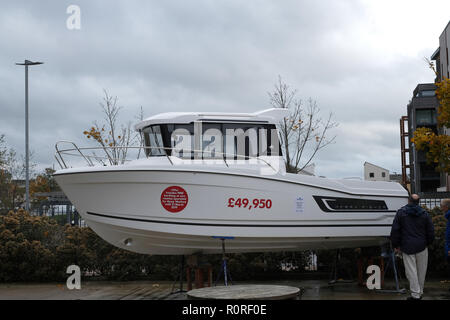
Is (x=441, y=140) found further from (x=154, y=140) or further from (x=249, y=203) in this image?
(x=154, y=140)

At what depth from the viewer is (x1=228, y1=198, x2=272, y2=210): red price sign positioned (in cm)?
792

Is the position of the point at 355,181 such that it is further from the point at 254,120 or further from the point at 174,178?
the point at 174,178

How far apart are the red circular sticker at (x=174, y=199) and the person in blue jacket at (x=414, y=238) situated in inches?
137

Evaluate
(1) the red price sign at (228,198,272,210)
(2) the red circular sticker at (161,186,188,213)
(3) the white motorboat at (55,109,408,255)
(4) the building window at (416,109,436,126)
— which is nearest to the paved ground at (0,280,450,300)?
(3) the white motorboat at (55,109,408,255)

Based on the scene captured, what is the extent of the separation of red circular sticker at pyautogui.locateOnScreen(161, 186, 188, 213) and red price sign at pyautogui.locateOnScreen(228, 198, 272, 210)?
762mm

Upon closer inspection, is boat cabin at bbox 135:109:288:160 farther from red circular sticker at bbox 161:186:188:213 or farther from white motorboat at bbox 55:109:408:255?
red circular sticker at bbox 161:186:188:213

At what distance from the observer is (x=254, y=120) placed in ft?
28.7

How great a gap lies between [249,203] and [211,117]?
5.51 ft

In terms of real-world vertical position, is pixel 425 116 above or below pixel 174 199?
above

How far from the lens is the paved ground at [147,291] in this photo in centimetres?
870

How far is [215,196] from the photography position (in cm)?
784

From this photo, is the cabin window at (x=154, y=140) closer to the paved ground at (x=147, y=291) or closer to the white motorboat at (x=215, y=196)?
the white motorboat at (x=215, y=196)
